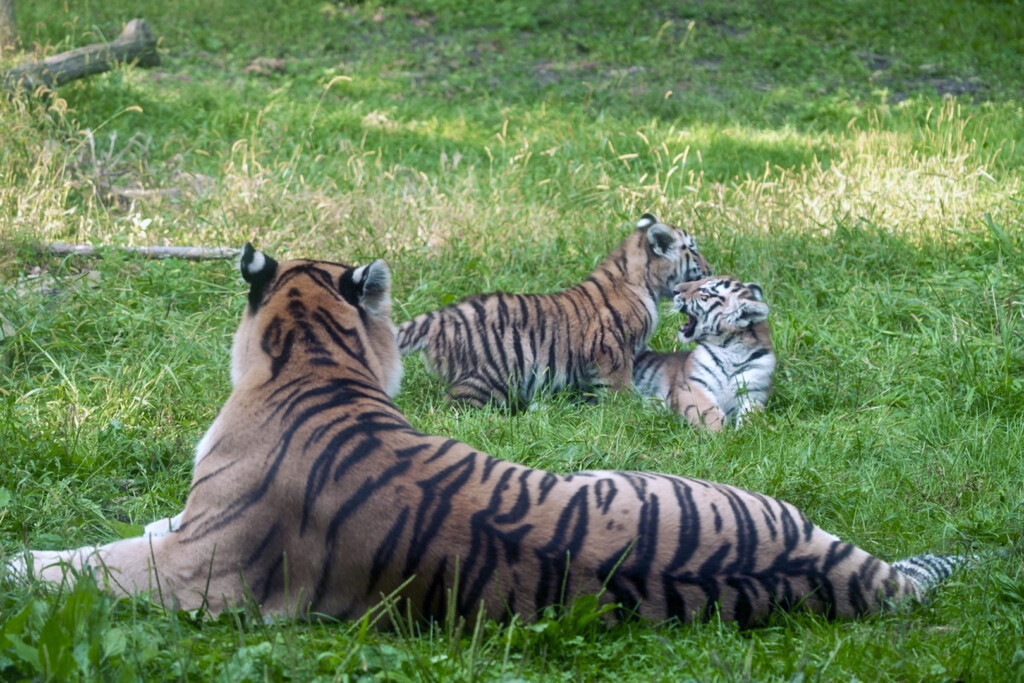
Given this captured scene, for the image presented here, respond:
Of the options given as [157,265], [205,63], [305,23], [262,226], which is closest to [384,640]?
[157,265]

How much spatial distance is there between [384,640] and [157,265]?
4.00 metres

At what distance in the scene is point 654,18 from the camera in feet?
48.3

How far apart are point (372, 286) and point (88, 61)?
6.68m

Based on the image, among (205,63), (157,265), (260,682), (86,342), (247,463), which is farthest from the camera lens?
(205,63)

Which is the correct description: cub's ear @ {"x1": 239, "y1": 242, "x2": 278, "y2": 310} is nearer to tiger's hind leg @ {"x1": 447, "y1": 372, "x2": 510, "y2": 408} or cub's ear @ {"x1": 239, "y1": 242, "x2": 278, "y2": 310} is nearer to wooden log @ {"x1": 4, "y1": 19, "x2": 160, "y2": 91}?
tiger's hind leg @ {"x1": 447, "y1": 372, "x2": 510, "y2": 408}

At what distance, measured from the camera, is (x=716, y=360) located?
5.91 meters

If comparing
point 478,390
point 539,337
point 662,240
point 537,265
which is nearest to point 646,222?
point 662,240

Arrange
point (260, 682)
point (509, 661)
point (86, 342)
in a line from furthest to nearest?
1. point (86, 342)
2. point (509, 661)
3. point (260, 682)

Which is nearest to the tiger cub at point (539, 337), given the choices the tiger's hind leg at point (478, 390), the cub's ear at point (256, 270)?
the tiger's hind leg at point (478, 390)

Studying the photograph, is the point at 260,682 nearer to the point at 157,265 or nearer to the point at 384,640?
the point at 384,640

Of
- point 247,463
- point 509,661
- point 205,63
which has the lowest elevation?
point 509,661

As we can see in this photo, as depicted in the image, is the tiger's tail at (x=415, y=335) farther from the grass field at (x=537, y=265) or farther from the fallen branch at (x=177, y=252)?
the fallen branch at (x=177, y=252)

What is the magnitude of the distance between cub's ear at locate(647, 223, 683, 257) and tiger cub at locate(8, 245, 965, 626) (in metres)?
2.99

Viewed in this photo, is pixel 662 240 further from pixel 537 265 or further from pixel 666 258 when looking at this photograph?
pixel 537 265
